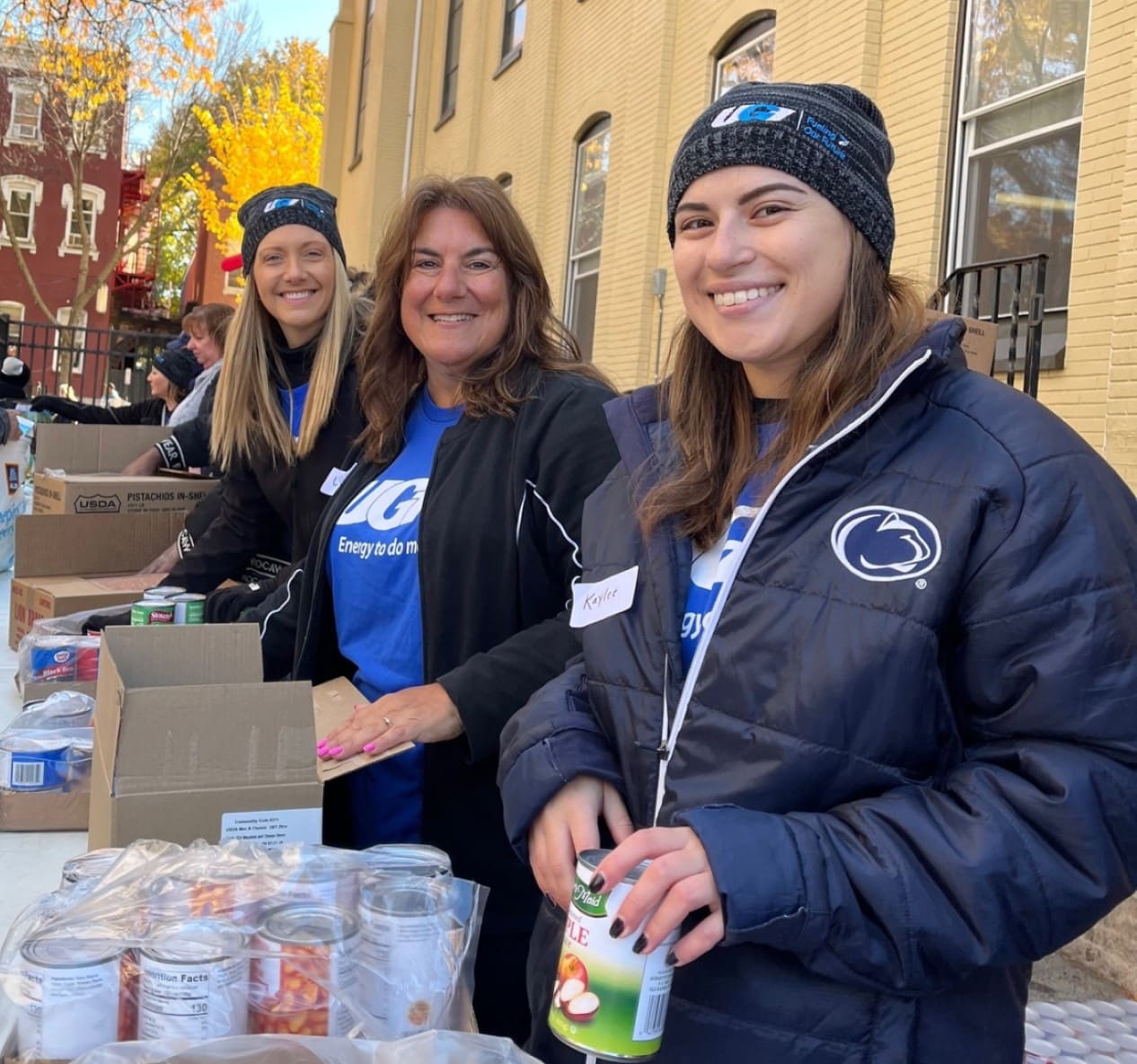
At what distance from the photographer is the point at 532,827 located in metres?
1.63

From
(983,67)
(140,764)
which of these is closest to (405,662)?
(140,764)

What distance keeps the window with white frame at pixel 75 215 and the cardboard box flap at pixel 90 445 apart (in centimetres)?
3155

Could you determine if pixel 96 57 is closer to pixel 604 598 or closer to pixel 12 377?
pixel 12 377

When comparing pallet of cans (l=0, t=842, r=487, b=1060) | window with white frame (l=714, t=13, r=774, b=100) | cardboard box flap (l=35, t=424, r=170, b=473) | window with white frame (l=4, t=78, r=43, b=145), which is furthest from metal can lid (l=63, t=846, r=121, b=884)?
window with white frame (l=4, t=78, r=43, b=145)

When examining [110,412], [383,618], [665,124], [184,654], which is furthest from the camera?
[665,124]

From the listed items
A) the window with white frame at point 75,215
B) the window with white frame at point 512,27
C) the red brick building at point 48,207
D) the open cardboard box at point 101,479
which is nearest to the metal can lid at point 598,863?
the open cardboard box at point 101,479

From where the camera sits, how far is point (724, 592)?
1.46 metres

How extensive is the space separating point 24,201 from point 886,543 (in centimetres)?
3760

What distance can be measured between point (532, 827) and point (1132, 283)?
4672mm

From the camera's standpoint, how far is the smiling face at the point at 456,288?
257cm

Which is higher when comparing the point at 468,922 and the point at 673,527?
the point at 673,527

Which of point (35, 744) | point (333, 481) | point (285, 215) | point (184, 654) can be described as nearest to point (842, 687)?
point (184, 654)

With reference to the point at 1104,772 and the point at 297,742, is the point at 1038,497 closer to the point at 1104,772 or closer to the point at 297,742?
the point at 1104,772

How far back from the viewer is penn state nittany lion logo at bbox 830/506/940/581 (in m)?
1.30
